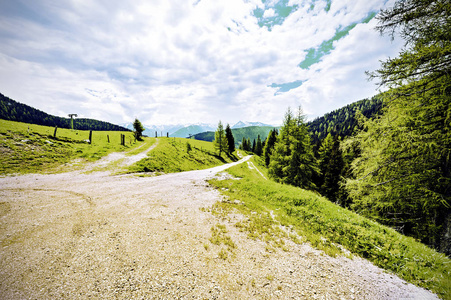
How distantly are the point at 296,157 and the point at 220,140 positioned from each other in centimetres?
3701

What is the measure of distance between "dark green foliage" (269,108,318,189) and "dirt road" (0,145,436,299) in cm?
1545

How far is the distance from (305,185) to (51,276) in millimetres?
23793

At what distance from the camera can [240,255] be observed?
21.4 feet

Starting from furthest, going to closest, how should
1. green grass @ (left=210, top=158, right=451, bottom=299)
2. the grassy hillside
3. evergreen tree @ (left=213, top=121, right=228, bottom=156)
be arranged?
evergreen tree @ (left=213, top=121, right=228, bottom=156)
the grassy hillside
green grass @ (left=210, top=158, right=451, bottom=299)

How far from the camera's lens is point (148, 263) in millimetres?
5660

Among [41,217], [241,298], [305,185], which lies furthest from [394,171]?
[41,217]

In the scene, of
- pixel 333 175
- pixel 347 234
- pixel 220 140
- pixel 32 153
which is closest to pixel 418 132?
pixel 347 234

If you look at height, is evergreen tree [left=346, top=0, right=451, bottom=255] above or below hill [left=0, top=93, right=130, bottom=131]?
below

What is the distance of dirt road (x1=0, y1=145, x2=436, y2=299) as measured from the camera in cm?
471

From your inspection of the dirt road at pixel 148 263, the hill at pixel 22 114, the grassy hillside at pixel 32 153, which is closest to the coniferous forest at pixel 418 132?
the dirt road at pixel 148 263

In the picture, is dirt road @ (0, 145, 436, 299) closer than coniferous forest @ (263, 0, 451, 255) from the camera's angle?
Yes

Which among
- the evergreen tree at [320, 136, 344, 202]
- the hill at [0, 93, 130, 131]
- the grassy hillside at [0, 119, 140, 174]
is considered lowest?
the evergreen tree at [320, 136, 344, 202]

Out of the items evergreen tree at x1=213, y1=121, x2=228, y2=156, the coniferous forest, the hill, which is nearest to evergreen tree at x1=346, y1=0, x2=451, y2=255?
the coniferous forest

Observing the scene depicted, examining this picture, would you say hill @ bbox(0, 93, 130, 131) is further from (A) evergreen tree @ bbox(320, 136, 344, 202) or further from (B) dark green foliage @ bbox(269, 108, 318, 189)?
(A) evergreen tree @ bbox(320, 136, 344, 202)
